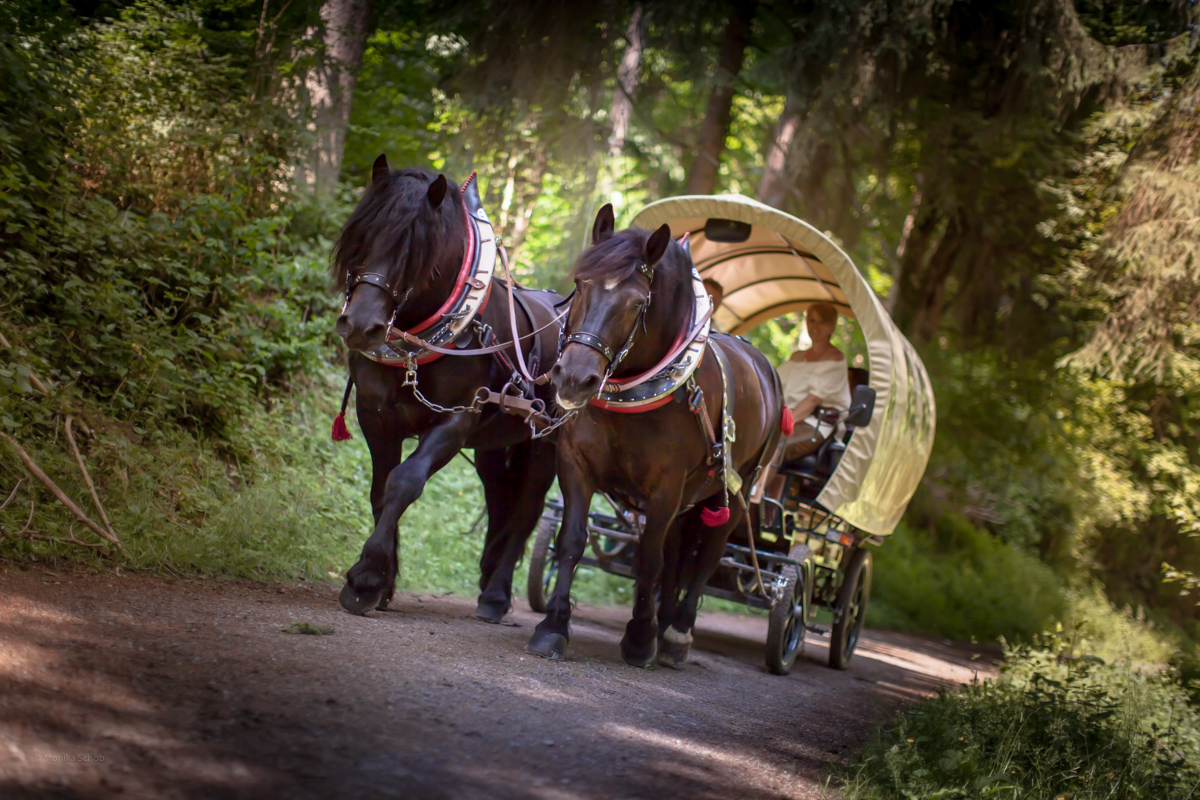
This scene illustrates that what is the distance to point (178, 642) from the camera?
11.2ft

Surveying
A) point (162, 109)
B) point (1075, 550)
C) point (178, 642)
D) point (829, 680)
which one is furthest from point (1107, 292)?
point (178, 642)

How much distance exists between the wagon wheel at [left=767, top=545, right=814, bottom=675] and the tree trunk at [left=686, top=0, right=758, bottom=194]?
562 cm

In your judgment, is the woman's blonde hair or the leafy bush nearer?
the woman's blonde hair

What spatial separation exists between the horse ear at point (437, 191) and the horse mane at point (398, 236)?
0.03m

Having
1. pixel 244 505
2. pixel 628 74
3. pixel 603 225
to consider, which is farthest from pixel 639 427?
pixel 628 74

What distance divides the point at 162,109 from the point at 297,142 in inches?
45.7

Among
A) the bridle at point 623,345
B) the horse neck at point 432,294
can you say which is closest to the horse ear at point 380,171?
the horse neck at point 432,294

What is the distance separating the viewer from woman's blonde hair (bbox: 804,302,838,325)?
286 inches

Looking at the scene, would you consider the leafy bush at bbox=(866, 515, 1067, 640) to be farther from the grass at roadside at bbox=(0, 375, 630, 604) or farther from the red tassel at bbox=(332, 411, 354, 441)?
the red tassel at bbox=(332, 411, 354, 441)

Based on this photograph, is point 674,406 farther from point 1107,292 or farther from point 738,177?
point 738,177

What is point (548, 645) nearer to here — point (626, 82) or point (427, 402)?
point (427, 402)

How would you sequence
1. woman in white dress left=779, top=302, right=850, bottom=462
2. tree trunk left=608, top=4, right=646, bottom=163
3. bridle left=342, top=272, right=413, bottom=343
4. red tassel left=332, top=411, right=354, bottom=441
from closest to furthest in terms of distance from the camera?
1. bridle left=342, top=272, right=413, bottom=343
2. red tassel left=332, top=411, right=354, bottom=441
3. woman in white dress left=779, top=302, right=850, bottom=462
4. tree trunk left=608, top=4, right=646, bottom=163

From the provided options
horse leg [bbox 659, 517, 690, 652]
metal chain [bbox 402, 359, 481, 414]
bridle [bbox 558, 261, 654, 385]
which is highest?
bridle [bbox 558, 261, 654, 385]

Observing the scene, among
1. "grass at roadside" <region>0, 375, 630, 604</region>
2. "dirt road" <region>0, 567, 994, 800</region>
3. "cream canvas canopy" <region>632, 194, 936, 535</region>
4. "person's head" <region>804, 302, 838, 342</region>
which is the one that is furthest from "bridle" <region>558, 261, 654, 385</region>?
"person's head" <region>804, 302, 838, 342</region>
